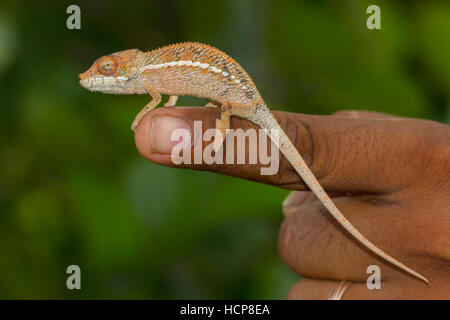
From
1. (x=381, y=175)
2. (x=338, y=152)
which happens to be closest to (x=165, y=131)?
(x=338, y=152)

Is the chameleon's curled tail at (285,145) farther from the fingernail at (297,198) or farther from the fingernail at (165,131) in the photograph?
the fingernail at (297,198)

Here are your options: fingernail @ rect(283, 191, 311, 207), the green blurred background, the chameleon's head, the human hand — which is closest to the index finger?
the human hand

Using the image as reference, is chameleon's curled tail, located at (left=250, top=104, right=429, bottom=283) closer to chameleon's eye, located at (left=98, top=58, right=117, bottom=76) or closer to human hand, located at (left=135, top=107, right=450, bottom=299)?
human hand, located at (left=135, top=107, right=450, bottom=299)

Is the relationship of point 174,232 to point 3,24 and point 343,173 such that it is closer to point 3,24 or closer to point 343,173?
point 343,173

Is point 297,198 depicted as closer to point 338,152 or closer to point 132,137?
point 338,152

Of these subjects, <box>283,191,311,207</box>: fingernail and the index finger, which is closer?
the index finger

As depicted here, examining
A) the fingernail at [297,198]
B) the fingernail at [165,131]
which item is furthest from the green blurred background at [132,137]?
the fingernail at [165,131]
